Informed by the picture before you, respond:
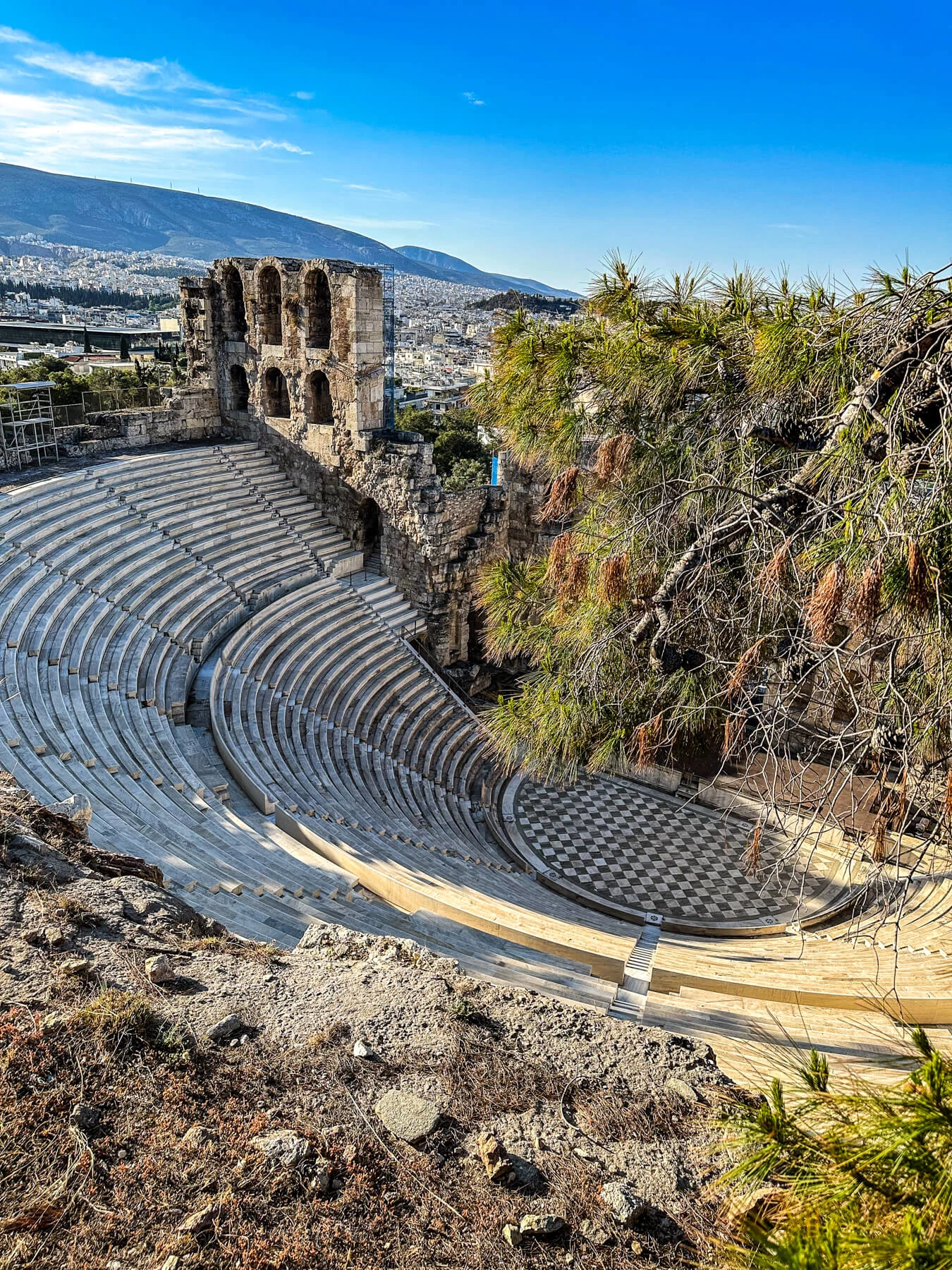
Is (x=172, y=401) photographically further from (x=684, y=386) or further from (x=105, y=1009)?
(x=105, y=1009)

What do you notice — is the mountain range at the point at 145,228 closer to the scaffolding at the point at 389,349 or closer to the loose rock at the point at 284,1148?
the scaffolding at the point at 389,349

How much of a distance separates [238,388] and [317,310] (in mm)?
2745

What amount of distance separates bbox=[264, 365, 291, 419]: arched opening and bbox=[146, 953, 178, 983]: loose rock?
47.4ft

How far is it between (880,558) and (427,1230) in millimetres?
2955

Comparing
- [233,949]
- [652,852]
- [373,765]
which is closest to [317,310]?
[373,765]

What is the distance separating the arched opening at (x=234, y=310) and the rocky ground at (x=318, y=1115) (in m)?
15.2

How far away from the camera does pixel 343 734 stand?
36.7 ft

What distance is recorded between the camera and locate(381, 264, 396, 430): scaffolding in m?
15.9

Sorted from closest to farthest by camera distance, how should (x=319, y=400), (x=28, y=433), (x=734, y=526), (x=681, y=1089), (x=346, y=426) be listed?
(x=681, y=1089) < (x=734, y=526) < (x=28, y=433) < (x=346, y=426) < (x=319, y=400)

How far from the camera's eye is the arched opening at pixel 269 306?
15776mm

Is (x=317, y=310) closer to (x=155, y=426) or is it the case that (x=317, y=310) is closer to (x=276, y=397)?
(x=276, y=397)

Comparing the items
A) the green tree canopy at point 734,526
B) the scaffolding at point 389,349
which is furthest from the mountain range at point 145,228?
the green tree canopy at point 734,526

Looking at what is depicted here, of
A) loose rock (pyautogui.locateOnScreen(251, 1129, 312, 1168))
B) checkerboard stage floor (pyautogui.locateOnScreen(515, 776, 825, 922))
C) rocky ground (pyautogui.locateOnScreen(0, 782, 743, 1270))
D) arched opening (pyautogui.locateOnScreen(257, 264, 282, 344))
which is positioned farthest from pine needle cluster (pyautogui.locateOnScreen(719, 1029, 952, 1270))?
arched opening (pyautogui.locateOnScreen(257, 264, 282, 344))

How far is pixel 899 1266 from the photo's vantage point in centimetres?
142
